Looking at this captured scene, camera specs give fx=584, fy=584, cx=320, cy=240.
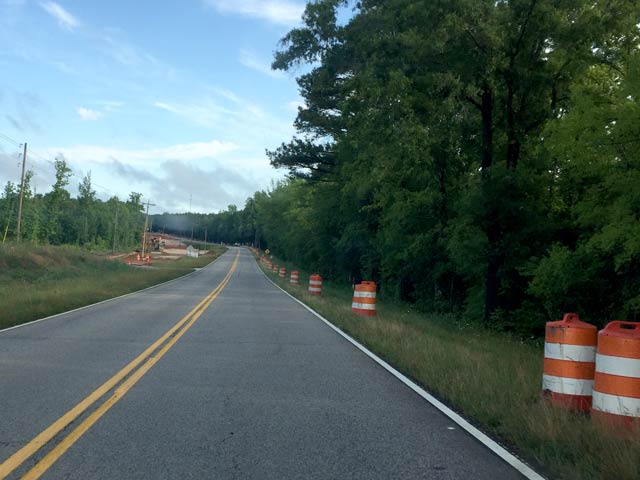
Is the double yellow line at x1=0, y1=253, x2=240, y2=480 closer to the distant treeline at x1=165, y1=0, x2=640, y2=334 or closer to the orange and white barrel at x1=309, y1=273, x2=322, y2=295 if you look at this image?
the distant treeline at x1=165, y1=0, x2=640, y2=334

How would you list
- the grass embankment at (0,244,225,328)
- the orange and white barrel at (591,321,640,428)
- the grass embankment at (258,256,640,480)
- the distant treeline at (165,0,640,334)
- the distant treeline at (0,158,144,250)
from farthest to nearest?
the distant treeline at (0,158,144,250) < the grass embankment at (0,244,225,328) < the distant treeline at (165,0,640,334) < the orange and white barrel at (591,321,640,428) < the grass embankment at (258,256,640,480)

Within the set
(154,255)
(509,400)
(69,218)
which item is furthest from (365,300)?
(69,218)

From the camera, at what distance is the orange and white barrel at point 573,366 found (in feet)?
20.6

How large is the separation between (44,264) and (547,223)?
36584 mm

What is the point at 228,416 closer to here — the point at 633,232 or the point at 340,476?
the point at 340,476

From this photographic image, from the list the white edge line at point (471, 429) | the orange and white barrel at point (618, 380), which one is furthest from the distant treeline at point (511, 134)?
the orange and white barrel at point (618, 380)

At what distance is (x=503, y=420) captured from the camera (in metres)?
5.95

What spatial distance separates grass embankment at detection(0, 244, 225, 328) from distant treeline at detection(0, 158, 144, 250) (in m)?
24.4

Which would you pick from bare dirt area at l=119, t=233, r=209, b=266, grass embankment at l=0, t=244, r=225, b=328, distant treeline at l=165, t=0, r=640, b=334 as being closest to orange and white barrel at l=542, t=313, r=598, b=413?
distant treeline at l=165, t=0, r=640, b=334

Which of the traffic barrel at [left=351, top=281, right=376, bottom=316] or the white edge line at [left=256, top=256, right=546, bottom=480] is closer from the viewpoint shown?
the white edge line at [left=256, top=256, right=546, bottom=480]

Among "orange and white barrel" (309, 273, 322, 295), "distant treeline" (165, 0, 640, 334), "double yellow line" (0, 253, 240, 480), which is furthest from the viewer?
"orange and white barrel" (309, 273, 322, 295)

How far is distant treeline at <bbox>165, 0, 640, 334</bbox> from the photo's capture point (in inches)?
524

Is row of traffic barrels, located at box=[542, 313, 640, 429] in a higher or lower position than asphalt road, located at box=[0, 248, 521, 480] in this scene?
higher

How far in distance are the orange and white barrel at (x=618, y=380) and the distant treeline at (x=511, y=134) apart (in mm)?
6951
